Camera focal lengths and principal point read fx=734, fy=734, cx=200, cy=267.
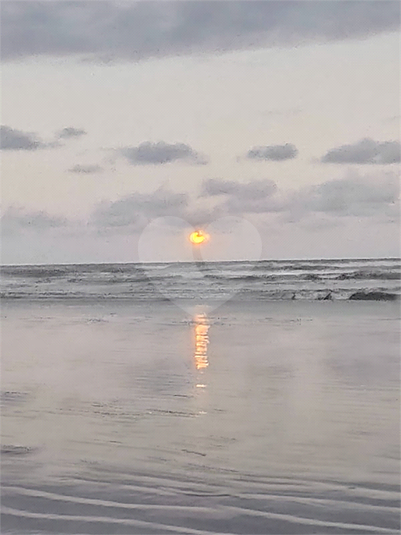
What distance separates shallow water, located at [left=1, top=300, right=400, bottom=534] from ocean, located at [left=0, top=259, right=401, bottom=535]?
0.03 feet

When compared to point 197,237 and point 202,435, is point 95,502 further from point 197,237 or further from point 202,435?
point 197,237

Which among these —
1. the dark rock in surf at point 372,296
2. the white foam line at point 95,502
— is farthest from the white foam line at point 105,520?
the dark rock in surf at point 372,296

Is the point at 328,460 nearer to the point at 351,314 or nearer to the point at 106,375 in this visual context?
the point at 106,375

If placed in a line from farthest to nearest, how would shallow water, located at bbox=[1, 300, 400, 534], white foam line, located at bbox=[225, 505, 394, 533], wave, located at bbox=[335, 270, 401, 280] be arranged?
1. wave, located at bbox=[335, 270, 401, 280]
2. shallow water, located at bbox=[1, 300, 400, 534]
3. white foam line, located at bbox=[225, 505, 394, 533]

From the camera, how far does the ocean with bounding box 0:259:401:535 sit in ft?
10.4

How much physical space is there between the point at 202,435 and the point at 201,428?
180 mm

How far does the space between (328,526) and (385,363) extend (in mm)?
4140

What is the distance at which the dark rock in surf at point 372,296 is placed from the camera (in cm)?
1652

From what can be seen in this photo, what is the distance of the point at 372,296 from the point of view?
1694 cm

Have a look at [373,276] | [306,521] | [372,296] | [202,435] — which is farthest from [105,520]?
[373,276]

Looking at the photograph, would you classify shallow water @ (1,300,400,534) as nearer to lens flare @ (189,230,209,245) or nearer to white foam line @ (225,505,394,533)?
white foam line @ (225,505,394,533)

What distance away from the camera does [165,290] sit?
21750mm

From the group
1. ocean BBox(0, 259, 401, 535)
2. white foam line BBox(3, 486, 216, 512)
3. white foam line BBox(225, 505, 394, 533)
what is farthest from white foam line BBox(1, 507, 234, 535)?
white foam line BBox(225, 505, 394, 533)

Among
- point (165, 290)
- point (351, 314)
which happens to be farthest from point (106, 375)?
point (165, 290)
